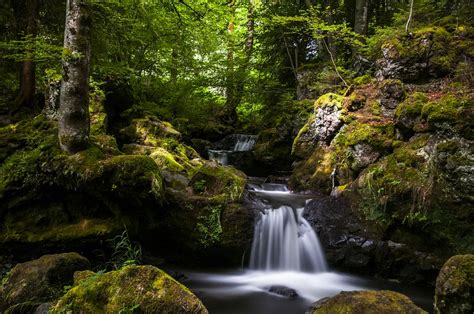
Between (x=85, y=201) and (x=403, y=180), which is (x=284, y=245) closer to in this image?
(x=403, y=180)

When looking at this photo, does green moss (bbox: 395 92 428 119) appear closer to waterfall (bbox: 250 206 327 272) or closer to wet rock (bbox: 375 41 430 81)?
wet rock (bbox: 375 41 430 81)

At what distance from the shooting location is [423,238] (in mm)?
6594

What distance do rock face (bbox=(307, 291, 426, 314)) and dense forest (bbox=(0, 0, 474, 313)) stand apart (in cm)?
2

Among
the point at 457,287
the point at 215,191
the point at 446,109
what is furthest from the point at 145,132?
the point at 457,287

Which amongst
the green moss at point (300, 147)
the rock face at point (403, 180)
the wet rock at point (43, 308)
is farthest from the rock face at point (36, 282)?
the green moss at point (300, 147)

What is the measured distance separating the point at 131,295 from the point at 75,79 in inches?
163

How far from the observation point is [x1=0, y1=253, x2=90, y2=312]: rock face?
159 inches

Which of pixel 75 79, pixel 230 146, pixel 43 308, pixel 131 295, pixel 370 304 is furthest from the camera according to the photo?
pixel 230 146

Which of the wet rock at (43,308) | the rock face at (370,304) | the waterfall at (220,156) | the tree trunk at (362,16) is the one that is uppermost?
the tree trunk at (362,16)

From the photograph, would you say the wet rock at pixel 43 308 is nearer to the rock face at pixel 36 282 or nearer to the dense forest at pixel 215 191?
the dense forest at pixel 215 191

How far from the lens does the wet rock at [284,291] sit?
585 cm

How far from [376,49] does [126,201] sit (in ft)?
30.5

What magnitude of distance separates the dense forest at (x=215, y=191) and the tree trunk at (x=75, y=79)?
22mm

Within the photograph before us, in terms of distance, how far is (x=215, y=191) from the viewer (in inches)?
297
